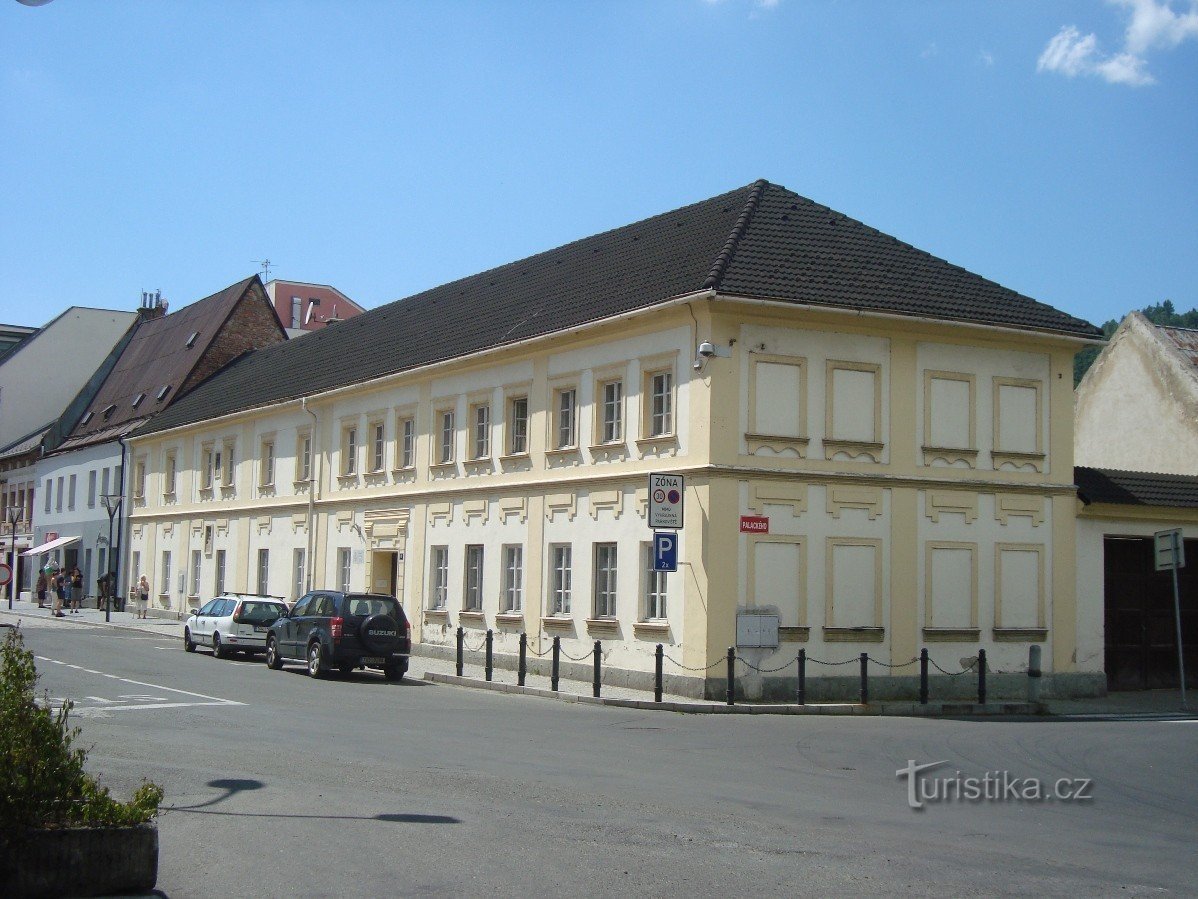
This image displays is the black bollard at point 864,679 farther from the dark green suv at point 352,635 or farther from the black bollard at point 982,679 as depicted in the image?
the dark green suv at point 352,635

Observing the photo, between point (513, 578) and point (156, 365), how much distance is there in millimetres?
35985

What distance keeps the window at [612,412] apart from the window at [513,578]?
12.6 feet

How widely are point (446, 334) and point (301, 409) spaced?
25.2 feet

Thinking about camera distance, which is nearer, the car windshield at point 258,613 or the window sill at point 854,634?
the window sill at point 854,634

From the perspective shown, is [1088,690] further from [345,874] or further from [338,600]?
[345,874]

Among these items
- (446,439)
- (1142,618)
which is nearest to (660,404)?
(446,439)

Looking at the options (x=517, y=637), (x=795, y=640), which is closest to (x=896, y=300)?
(x=795, y=640)

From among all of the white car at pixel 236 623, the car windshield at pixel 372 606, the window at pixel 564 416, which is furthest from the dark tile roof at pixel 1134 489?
the white car at pixel 236 623

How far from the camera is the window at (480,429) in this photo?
30931 mm

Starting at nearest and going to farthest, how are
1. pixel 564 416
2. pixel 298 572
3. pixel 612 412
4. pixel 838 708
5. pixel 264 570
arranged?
pixel 838 708 → pixel 612 412 → pixel 564 416 → pixel 298 572 → pixel 264 570

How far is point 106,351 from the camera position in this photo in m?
72.3

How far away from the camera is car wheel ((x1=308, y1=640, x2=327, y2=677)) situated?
2595cm

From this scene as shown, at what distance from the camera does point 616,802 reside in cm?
1123

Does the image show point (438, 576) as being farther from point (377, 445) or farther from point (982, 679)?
point (982, 679)
